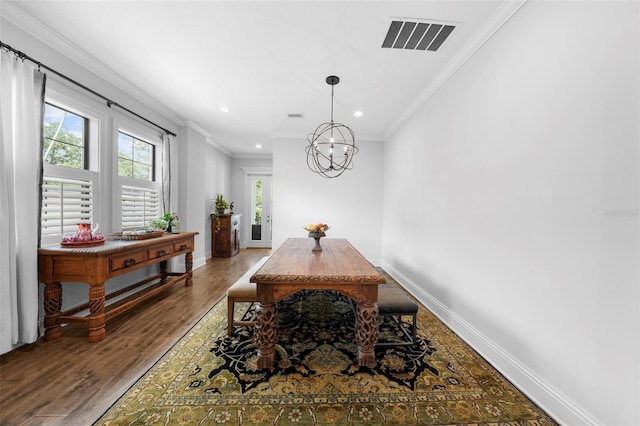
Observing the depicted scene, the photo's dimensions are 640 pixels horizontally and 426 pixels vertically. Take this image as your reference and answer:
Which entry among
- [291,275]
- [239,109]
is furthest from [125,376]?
[239,109]

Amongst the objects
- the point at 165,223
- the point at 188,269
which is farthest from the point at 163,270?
the point at 165,223

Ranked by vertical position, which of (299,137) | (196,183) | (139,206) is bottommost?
(139,206)

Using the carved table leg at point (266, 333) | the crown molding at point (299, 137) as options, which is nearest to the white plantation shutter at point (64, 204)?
the carved table leg at point (266, 333)

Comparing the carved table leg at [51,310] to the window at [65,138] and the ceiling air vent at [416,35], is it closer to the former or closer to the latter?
the window at [65,138]

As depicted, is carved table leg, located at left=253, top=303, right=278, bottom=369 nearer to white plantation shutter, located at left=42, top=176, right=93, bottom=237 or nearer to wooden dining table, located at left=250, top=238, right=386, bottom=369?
wooden dining table, located at left=250, top=238, right=386, bottom=369

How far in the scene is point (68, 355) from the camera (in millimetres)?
1946

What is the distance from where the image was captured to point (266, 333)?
1.78 m

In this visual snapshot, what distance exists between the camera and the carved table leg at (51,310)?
2.13 meters

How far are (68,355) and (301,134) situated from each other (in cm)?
434

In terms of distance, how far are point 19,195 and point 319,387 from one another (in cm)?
276

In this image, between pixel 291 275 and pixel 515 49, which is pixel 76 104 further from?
pixel 515 49

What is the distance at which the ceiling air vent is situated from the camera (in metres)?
1.98

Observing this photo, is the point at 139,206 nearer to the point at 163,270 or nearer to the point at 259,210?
the point at 163,270

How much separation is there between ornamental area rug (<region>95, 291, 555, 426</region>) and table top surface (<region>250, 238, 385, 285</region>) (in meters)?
0.68
